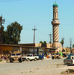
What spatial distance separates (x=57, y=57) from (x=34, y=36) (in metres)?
12.2

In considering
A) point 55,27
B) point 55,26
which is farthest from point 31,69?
point 55,26

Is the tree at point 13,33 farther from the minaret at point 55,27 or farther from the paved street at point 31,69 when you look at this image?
the paved street at point 31,69

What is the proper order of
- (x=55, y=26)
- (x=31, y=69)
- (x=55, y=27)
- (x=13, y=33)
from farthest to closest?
(x=55, y=26) < (x=55, y=27) < (x=13, y=33) < (x=31, y=69)

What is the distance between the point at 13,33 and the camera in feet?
371

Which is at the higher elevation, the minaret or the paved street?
the minaret

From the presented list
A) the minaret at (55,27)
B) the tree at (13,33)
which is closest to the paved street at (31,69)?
the tree at (13,33)

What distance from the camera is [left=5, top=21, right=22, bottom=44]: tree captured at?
113 m

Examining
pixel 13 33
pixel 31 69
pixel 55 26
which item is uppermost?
pixel 55 26

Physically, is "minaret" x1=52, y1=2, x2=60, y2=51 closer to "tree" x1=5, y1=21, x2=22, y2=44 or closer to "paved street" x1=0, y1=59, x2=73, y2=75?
"tree" x1=5, y1=21, x2=22, y2=44

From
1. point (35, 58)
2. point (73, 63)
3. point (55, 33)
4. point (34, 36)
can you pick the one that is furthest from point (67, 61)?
point (55, 33)

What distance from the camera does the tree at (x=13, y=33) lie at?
11314 cm

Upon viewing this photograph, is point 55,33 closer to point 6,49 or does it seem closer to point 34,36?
point 34,36

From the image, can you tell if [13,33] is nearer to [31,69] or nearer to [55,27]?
[55,27]

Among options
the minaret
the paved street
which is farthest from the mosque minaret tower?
the paved street
